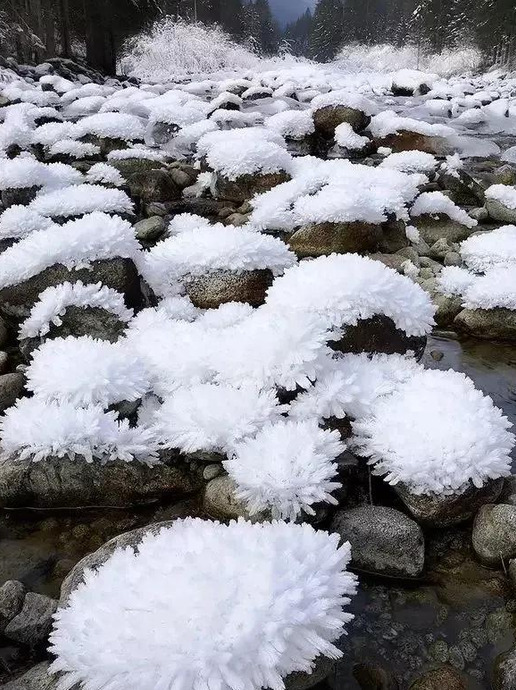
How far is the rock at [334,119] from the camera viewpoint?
32.9 ft

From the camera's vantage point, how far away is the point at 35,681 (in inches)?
69.1

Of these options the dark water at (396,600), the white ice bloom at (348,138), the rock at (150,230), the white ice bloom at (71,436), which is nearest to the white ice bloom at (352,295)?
the white ice bloom at (71,436)

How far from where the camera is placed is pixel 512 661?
1864 millimetres

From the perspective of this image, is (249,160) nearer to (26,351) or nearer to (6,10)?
(26,351)

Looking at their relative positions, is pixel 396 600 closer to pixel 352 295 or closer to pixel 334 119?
pixel 352 295

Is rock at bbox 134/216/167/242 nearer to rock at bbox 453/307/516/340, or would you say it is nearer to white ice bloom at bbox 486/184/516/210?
rock at bbox 453/307/516/340

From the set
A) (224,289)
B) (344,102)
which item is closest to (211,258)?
(224,289)

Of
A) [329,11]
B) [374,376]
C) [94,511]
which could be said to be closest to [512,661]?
[374,376]

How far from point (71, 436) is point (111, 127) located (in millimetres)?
7249

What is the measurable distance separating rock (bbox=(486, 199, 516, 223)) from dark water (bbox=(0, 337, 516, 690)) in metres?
5.31

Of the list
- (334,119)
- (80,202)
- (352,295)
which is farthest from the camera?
(334,119)

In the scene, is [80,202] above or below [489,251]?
above

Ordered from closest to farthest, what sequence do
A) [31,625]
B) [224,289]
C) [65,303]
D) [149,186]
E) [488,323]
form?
[31,625] → [65,303] → [224,289] → [488,323] → [149,186]

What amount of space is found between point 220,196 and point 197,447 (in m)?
5.02
